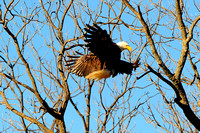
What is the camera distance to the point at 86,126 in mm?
5766

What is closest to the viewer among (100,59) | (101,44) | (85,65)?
(101,44)

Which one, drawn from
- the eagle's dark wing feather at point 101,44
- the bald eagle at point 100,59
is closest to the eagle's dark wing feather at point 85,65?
the bald eagle at point 100,59

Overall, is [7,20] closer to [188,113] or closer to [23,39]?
→ [23,39]

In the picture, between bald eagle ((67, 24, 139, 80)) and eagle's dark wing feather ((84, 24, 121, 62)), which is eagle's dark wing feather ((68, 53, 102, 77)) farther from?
eagle's dark wing feather ((84, 24, 121, 62))

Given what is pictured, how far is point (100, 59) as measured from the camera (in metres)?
4.79

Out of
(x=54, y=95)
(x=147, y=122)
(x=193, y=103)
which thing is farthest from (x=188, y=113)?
(x=54, y=95)

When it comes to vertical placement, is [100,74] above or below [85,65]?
below

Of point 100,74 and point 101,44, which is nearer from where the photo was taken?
point 101,44

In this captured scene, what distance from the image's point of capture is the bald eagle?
4.35m

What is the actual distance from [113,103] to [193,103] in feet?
5.13

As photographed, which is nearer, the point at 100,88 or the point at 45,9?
the point at 45,9

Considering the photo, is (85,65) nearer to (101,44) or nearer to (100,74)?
(100,74)

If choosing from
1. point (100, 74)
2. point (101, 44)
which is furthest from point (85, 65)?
point (101, 44)

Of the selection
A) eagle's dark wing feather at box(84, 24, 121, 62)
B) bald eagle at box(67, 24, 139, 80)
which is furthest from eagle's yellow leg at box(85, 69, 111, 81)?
eagle's dark wing feather at box(84, 24, 121, 62)
